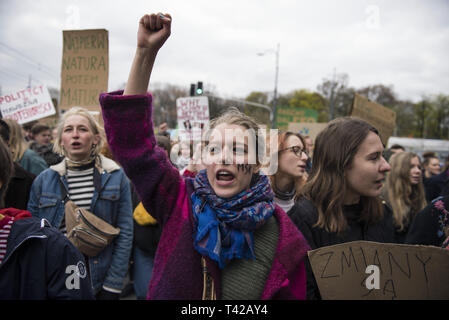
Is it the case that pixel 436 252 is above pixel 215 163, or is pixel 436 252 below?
below

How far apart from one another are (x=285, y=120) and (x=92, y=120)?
A: 822 centimetres

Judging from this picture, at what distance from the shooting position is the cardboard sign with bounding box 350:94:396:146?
15.5ft

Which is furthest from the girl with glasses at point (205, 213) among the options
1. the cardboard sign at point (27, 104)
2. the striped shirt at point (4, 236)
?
the cardboard sign at point (27, 104)

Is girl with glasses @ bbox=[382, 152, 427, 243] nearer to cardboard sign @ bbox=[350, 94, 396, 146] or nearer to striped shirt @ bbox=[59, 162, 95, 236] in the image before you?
cardboard sign @ bbox=[350, 94, 396, 146]

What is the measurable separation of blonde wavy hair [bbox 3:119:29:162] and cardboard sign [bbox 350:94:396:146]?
429 centimetres

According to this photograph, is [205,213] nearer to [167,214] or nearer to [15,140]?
[167,214]

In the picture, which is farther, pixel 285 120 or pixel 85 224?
pixel 285 120

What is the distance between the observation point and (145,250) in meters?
3.10

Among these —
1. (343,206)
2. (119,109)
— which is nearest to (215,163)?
(119,109)

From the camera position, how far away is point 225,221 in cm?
152

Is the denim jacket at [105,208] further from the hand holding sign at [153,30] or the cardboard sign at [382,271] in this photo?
the cardboard sign at [382,271]

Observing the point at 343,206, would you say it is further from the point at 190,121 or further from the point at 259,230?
the point at 190,121

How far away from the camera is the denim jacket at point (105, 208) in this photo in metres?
2.31
